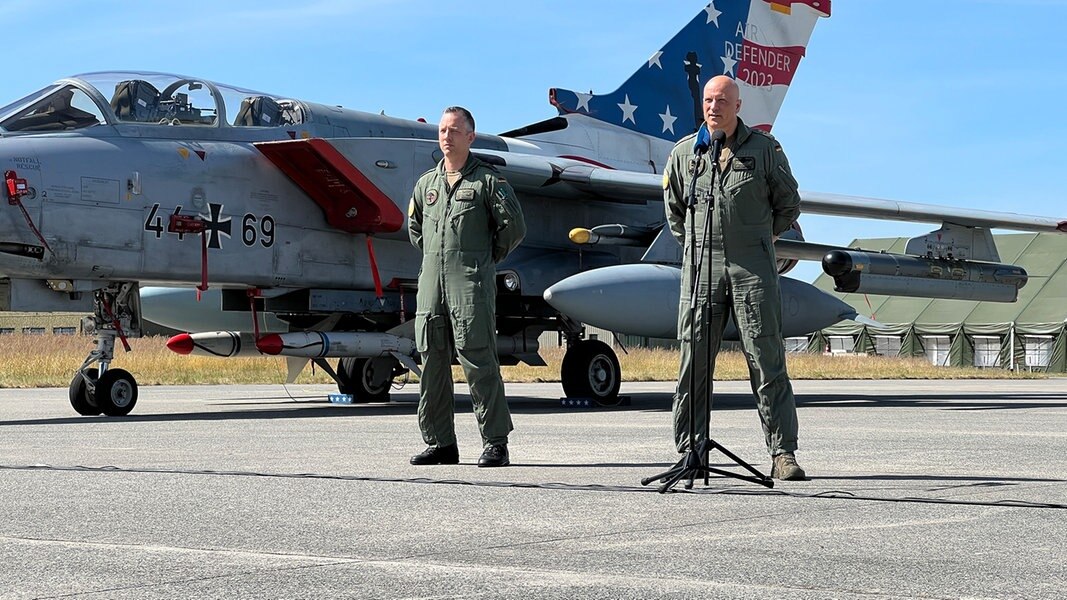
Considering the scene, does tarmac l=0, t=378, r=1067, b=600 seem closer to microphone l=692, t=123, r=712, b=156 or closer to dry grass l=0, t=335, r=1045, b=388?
microphone l=692, t=123, r=712, b=156

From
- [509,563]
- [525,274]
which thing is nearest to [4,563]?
[509,563]

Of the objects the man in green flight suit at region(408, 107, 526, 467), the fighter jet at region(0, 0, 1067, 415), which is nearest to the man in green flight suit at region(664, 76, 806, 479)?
the man in green flight suit at region(408, 107, 526, 467)

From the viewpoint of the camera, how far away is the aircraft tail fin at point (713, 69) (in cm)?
1719

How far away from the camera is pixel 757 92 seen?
18.9 meters

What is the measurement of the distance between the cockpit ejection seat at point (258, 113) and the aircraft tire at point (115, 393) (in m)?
2.59

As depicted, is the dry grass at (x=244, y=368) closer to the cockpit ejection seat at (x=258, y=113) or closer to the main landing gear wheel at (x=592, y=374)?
the main landing gear wheel at (x=592, y=374)

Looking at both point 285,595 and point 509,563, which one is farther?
point 509,563

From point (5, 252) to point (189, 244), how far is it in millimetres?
1603

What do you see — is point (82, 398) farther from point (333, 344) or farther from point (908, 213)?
point (908, 213)

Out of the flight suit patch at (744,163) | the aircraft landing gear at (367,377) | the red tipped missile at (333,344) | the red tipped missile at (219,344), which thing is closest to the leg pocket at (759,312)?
the flight suit patch at (744,163)

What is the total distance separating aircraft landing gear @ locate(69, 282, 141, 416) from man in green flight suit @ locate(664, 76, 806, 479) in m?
6.80

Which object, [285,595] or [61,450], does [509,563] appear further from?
[61,450]

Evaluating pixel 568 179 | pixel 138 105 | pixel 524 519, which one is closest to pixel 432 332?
pixel 524 519

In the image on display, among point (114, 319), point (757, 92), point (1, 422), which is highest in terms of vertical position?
point (757, 92)
